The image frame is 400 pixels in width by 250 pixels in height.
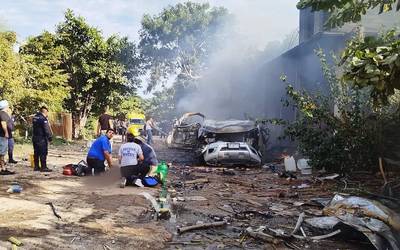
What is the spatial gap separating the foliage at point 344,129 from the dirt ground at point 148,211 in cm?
91

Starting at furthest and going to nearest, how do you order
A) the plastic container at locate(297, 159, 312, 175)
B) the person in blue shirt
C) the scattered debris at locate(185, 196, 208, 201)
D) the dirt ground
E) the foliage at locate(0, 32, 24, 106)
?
the foliage at locate(0, 32, 24, 106) < the plastic container at locate(297, 159, 312, 175) < the person in blue shirt < the scattered debris at locate(185, 196, 208, 201) < the dirt ground

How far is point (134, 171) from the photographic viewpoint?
28.2 feet

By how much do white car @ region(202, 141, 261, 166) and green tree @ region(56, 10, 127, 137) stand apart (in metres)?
12.8

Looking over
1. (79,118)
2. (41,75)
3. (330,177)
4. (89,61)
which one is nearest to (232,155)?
(330,177)

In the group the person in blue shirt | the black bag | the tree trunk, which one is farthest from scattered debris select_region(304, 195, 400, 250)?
the tree trunk

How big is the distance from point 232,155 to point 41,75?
1084cm

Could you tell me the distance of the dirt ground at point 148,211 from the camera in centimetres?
496

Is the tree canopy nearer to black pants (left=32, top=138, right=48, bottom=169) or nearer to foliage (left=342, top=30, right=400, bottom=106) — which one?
black pants (left=32, top=138, right=48, bottom=169)

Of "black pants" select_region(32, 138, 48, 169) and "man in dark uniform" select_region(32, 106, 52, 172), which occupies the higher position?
"man in dark uniform" select_region(32, 106, 52, 172)

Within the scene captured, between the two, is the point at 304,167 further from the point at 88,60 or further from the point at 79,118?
the point at 79,118

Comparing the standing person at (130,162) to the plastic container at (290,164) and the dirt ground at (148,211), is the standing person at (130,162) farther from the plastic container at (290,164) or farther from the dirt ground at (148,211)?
the plastic container at (290,164)

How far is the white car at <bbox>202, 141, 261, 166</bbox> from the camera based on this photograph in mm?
12961

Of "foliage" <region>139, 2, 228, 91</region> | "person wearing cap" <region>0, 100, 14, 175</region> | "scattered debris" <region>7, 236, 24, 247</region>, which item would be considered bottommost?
"scattered debris" <region>7, 236, 24, 247</region>

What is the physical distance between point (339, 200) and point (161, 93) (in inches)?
1638
